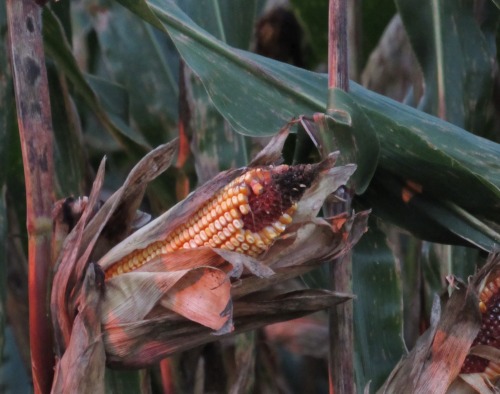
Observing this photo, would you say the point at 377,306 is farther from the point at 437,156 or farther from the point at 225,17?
the point at 225,17

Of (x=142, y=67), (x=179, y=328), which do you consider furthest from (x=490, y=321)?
(x=142, y=67)

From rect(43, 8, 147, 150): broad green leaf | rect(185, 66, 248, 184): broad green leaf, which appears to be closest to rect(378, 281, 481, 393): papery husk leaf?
rect(185, 66, 248, 184): broad green leaf

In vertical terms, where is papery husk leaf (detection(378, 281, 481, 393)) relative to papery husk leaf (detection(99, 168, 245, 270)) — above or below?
below

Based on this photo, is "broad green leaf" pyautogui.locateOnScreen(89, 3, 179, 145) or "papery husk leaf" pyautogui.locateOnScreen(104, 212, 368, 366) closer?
"papery husk leaf" pyautogui.locateOnScreen(104, 212, 368, 366)

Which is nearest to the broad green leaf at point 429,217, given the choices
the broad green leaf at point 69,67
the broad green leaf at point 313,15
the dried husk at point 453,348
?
the dried husk at point 453,348

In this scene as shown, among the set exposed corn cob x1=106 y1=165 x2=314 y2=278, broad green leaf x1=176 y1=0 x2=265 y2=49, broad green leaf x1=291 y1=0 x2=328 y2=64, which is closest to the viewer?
exposed corn cob x1=106 y1=165 x2=314 y2=278

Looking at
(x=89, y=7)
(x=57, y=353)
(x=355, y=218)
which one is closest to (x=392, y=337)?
(x=355, y=218)

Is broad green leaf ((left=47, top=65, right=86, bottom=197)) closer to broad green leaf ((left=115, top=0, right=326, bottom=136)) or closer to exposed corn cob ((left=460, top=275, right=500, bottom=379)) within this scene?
broad green leaf ((left=115, top=0, right=326, bottom=136))

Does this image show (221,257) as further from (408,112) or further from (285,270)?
(408,112)
